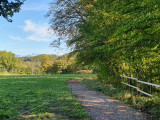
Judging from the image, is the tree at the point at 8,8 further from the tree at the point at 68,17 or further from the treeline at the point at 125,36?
the tree at the point at 68,17

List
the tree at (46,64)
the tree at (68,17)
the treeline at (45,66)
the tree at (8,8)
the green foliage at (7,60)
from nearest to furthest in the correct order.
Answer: the tree at (8,8)
the tree at (68,17)
the treeline at (45,66)
the tree at (46,64)
the green foliage at (7,60)

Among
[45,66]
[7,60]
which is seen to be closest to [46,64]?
[45,66]

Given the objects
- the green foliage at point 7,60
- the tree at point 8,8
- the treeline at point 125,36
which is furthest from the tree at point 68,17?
the green foliage at point 7,60

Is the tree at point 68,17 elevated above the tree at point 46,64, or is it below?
above

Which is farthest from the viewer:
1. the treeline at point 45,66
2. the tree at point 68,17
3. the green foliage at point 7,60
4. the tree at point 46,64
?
the green foliage at point 7,60

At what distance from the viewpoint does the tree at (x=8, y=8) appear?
11.8ft

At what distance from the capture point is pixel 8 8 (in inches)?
146

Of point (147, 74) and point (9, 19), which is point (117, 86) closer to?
point (147, 74)

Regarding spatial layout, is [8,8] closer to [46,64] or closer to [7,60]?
[46,64]

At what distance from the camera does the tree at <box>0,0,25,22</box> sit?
11.8 ft

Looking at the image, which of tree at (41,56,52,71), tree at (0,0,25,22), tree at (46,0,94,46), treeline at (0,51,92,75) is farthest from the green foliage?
tree at (0,0,25,22)

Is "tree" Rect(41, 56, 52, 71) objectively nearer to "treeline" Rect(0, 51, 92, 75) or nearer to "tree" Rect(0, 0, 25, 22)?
"treeline" Rect(0, 51, 92, 75)

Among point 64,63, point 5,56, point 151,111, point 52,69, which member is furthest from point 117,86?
point 5,56

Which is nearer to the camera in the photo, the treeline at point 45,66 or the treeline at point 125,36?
the treeline at point 125,36
